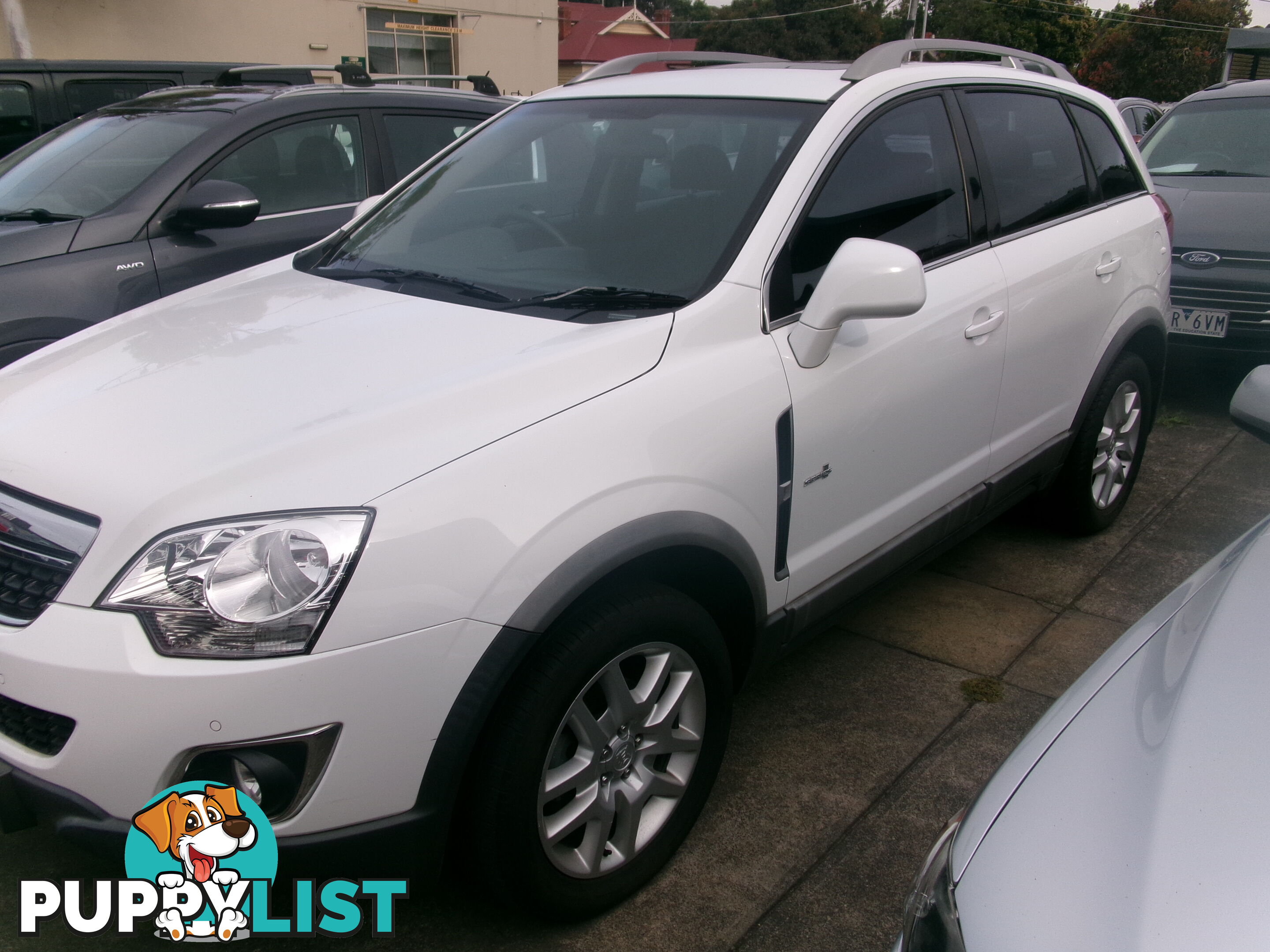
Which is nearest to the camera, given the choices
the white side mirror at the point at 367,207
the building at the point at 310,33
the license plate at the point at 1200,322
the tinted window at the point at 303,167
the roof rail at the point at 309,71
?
the white side mirror at the point at 367,207

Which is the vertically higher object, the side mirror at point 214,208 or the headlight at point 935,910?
the side mirror at point 214,208

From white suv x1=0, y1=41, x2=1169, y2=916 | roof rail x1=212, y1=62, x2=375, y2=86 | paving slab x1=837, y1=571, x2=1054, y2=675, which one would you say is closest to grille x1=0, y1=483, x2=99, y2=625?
white suv x1=0, y1=41, x2=1169, y2=916

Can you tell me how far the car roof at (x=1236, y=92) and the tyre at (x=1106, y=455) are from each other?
171 inches

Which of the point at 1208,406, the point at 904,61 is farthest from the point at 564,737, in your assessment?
the point at 1208,406

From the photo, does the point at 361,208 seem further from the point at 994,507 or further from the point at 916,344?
the point at 994,507

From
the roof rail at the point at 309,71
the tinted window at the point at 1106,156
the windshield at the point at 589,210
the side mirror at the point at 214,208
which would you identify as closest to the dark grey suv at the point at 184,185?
the side mirror at the point at 214,208

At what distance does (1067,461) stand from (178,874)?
3341mm

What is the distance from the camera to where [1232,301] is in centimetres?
596

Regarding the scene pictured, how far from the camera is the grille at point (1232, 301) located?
5863 mm

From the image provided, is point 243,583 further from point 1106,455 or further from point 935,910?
point 1106,455

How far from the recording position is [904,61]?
10.4 feet

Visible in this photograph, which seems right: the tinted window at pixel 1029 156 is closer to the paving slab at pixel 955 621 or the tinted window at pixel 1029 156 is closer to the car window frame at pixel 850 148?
the car window frame at pixel 850 148

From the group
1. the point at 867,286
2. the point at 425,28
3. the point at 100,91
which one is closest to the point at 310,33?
the point at 425,28

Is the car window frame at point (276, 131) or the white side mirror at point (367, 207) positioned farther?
the car window frame at point (276, 131)
